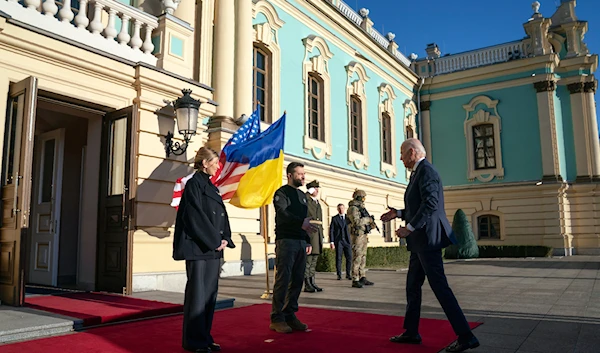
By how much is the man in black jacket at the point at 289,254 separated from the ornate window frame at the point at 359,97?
13321 mm

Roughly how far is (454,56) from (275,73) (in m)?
14.8

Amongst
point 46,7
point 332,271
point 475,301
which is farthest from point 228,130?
point 475,301

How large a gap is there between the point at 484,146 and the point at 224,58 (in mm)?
16796

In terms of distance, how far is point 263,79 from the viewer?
47.9 feet

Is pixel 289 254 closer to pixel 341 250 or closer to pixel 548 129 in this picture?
pixel 341 250

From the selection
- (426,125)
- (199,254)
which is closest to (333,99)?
(426,125)

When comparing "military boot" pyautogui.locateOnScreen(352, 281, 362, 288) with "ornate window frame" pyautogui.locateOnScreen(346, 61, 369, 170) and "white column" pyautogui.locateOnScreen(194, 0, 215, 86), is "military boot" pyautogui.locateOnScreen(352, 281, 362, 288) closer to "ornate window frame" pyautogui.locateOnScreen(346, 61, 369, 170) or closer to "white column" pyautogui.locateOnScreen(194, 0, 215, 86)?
"white column" pyautogui.locateOnScreen(194, 0, 215, 86)

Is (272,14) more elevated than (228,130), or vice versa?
(272,14)

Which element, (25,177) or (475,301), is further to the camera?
(475,301)

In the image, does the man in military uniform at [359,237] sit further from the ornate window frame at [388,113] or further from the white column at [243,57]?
the ornate window frame at [388,113]

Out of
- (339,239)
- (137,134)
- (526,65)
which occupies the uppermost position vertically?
(526,65)

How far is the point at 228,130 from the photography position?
1174 cm

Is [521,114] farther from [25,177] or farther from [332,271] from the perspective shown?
[25,177]

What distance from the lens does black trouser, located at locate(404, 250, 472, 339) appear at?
4007 mm
